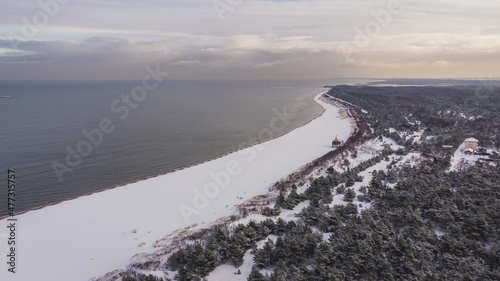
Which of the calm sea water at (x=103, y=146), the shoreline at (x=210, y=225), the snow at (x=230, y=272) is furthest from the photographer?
the calm sea water at (x=103, y=146)

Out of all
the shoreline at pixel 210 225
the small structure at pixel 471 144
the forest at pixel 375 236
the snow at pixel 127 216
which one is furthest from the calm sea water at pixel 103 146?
the small structure at pixel 471 144

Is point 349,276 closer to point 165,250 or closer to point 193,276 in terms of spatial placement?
point 193,276

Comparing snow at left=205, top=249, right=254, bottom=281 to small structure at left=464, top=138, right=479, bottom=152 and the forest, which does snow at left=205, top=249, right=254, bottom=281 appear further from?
small structure at left=464, top=138, right=479, bottom=152

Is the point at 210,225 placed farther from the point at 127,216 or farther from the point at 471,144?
the point at 471,144

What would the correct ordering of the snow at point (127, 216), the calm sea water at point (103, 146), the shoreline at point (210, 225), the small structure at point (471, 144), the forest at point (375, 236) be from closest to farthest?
the forest at point (375, 236) → the shoreline at point (210, 225) → the snow at point (127, 216) → the calm sea water at point (103, 146) → the small structure at point (471, 144)

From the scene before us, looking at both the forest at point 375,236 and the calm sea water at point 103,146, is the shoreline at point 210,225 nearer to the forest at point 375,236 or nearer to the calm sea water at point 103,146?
the forest at point 375,236

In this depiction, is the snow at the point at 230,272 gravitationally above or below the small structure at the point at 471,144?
below

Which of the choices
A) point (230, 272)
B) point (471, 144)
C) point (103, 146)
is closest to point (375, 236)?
point (230, 272)

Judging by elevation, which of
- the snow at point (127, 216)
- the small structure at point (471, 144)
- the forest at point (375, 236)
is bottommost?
the snow at point (127, 216)
